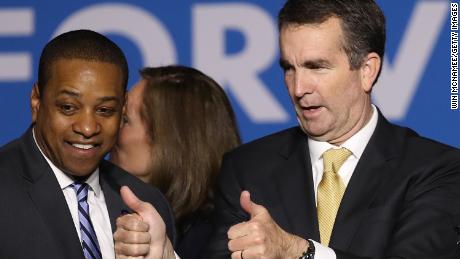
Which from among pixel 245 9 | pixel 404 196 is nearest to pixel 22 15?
pixel 245 9

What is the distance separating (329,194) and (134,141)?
3.38ft

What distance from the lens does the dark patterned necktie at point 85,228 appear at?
287 centimetres

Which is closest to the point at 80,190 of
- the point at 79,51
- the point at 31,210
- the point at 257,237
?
the point at 31,210

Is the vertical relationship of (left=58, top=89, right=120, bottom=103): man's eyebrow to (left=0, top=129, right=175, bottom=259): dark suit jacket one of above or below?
above

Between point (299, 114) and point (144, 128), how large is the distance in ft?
3.06

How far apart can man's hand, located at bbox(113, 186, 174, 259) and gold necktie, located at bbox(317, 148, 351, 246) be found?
16.3 inches

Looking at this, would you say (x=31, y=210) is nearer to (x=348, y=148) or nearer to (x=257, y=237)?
(x=257, y=237)

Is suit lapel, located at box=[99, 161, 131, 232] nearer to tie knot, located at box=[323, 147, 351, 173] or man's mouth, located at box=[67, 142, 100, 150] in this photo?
man's mouth, located at box=[67, 142, 100, 150]

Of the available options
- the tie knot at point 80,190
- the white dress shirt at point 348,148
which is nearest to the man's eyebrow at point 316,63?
the white dress shirt at point 348,148

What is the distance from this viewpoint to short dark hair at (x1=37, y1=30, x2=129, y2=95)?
2910 millimetres

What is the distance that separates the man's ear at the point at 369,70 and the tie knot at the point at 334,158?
18cm

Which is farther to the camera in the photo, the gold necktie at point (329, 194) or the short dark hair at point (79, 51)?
the gold necktie at point (329, 194)

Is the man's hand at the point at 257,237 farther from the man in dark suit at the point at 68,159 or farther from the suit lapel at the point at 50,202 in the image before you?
the suit lapel at the point at 50,202

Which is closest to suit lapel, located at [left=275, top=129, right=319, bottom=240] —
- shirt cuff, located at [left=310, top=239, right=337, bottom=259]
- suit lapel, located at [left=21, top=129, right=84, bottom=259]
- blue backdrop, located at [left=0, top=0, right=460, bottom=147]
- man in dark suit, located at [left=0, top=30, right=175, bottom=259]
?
shirt cuff, located at [left=310, top=239, right=337, bottom=259]
